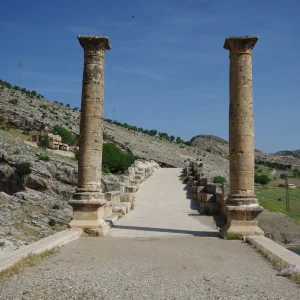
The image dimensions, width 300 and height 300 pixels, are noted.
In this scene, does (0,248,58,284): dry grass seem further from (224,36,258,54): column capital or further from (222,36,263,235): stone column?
(224,36,258,54): column capital

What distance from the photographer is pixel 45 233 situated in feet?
105

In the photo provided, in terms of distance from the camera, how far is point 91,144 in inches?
489

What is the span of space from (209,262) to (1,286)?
3.99 metres

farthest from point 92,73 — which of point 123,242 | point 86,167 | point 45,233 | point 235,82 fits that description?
point 45,233

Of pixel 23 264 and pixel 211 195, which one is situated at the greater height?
pixel 211 195

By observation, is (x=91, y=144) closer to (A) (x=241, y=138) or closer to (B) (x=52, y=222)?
(A) (x=241, y=138)

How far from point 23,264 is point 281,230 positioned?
12203mm

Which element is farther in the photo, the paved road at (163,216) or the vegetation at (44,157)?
the vegetation at (44,157)

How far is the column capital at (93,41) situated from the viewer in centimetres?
1273

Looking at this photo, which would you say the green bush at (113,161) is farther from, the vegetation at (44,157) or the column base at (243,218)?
the column base at (243,218)

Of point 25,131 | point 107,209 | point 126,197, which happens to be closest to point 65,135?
point 25,131

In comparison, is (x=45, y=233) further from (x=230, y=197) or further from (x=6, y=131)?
(x=6, y=131)

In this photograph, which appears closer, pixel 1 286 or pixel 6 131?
pixel 1 286

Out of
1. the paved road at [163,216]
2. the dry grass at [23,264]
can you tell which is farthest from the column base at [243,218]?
the dry grass at [23,264]
